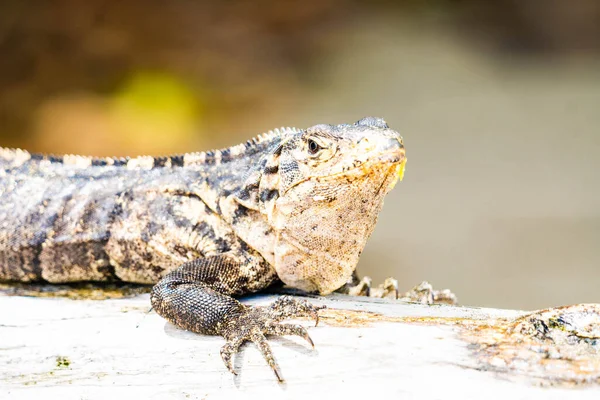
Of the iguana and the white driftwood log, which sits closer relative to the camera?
the white driftwood log

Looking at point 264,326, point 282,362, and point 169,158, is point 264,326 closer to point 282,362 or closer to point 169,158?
point 282,362

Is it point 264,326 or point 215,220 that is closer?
point 264,326

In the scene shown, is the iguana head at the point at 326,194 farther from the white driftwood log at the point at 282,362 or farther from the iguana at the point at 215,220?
the white driftwood log at the point at 282,362

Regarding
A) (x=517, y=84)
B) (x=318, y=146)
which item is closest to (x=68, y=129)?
(x=318, y=146)

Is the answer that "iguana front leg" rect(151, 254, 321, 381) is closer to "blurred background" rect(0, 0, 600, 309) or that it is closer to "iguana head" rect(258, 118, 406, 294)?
"iguana head" rect(258, 118, 406, 294)

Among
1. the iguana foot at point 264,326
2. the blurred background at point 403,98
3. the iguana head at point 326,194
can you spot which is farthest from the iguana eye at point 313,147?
the blurred background at point 403,98

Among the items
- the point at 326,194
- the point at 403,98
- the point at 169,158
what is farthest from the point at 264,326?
the point at 403,98

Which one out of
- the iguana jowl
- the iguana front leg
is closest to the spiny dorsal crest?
the iguana jowl
